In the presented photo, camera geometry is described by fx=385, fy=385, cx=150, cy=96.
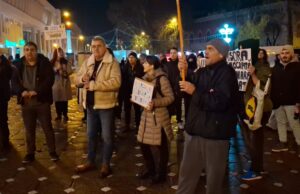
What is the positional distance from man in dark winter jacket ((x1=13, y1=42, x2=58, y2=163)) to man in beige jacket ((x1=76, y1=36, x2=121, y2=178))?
1.03 m

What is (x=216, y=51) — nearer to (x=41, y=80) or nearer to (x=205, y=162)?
(x=205, y=162)

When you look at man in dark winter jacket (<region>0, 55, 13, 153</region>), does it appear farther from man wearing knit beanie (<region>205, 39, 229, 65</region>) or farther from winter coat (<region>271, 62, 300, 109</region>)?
winter coat (<region>271, 62, 300, 109</region>)

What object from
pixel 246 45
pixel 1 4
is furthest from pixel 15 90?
A: pixel 1 4

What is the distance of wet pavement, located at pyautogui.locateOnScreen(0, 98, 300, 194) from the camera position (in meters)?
5.67

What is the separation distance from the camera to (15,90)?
6.88m

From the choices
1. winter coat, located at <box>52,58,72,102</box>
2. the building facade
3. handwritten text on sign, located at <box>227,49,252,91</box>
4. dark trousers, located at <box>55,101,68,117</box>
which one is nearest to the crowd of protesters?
handwritten text on sign, located at <box>227,49,252,91</box>

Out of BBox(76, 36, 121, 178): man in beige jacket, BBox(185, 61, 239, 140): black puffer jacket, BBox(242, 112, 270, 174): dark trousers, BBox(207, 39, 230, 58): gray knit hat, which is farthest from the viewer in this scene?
BBox(76, 36, 121, 178): man in beige jacket

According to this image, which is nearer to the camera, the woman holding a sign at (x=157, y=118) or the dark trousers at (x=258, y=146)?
the woman holding a sign at (x=157, y=118)

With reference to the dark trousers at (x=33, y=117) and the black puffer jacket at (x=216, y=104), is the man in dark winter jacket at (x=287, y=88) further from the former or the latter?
the dark trousers at (x=33, y=117)

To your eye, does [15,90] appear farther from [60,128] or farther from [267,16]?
[267,16]

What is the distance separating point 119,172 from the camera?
645cm

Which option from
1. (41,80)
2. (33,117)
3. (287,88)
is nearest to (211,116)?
(41,80)

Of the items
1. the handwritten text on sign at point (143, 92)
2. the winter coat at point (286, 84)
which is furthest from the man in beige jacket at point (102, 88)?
the winter coat at point (286, 84)

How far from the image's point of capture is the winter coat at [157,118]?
5594 mm
